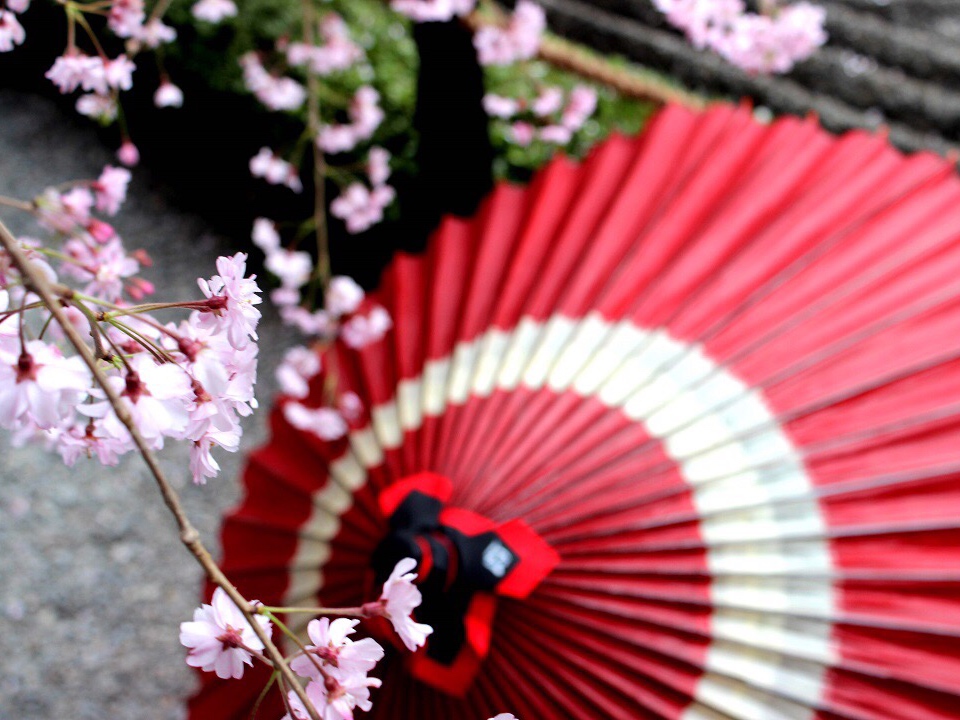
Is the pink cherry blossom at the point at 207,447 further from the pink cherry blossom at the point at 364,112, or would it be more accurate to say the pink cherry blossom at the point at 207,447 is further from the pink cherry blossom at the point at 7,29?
the pink cherry blossom at the point at 364,112

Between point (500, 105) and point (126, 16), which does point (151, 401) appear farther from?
point (500, 105)

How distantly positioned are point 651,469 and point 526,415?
25cm

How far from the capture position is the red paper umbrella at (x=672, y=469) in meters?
1.38

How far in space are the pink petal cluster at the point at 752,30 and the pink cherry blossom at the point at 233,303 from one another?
6.72 feet

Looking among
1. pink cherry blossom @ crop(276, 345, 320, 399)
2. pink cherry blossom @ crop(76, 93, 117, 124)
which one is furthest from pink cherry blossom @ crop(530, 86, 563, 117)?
pink cherry blossom @ crop(76, 93, 117, 124)

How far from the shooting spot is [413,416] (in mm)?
1762

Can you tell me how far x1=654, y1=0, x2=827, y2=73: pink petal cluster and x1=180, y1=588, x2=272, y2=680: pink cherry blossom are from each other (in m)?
2.21

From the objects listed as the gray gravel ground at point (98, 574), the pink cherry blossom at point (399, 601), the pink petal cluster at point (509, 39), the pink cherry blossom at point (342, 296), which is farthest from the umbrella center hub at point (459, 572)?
the pink petal cluster at point (509, 39)

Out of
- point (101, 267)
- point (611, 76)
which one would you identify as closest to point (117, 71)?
point (101, 267)

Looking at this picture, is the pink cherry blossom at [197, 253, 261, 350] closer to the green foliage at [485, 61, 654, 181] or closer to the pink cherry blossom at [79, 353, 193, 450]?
the pink cherry blossom at [79, 353, 193, 450]

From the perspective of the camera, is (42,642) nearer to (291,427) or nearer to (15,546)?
(15,546)

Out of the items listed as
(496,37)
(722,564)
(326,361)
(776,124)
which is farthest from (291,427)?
(496,37)

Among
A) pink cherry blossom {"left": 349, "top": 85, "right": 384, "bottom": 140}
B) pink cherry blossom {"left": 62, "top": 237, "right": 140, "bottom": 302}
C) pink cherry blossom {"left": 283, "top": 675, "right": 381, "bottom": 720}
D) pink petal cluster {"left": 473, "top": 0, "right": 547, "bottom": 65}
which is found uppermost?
pink petal cluster {"left": 473, "top": 0, "right": 547, "bottom": 65}

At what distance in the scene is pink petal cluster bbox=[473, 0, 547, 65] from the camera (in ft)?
9.91
